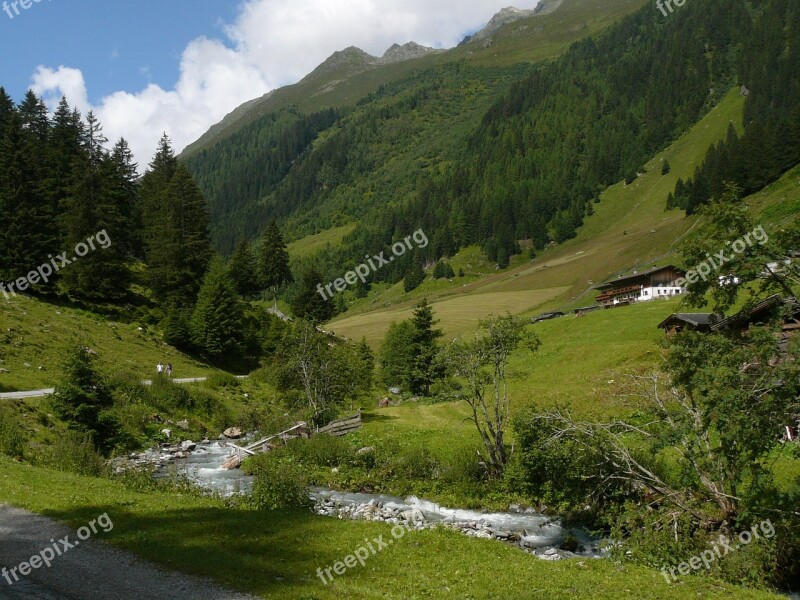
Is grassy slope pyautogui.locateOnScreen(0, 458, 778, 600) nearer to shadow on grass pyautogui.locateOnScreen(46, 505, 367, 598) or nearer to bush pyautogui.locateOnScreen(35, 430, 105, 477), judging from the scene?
shadow on grass pyautogui.locateOnScreen(46, 505, 367, 598)

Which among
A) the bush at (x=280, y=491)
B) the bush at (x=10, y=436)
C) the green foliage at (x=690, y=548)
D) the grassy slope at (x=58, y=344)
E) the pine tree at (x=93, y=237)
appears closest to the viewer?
the green foliage at (x=690, y=548)

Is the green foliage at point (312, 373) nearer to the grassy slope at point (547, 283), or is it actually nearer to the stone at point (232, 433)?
the stone at point (232, 433)

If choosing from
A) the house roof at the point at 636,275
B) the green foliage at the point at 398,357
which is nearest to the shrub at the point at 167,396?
the green foliage at the point at 398,357

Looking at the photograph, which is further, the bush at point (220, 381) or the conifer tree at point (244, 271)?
the conifer tree at point (244, 271)

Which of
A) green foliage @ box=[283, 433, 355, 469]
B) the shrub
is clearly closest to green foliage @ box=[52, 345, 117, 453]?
the shrub

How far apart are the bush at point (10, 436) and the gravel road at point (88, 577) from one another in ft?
44.7

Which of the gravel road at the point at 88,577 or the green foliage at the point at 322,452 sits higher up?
the gravel road at the point at 88,577

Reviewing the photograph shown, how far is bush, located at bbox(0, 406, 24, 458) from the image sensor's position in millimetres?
25969

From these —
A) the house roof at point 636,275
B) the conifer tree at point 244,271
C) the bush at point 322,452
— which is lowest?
the house roof at point 636,275

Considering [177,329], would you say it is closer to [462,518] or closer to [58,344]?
[58,344]

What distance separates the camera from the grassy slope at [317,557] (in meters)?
12.8

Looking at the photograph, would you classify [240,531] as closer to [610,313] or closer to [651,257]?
[610,313]

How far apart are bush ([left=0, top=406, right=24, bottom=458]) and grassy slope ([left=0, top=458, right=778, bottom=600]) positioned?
7.64 m

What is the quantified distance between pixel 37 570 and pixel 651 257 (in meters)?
122
